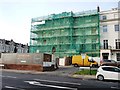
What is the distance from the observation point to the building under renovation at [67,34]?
51.2 metres

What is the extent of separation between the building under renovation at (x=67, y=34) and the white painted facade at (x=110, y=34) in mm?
1423

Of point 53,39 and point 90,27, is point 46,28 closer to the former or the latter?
point 53,39

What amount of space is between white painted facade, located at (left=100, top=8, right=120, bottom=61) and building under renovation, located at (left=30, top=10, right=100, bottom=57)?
1423 mm

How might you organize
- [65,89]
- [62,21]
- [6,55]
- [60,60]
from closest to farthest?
[65,89] → [6,55] → [60,60] → [62,21]

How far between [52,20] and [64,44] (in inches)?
330

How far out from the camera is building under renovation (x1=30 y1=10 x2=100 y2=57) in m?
51.2

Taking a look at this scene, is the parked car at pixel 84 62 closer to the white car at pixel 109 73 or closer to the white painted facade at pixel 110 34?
the white painted facade at pixel 110 34

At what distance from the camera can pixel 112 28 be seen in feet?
156

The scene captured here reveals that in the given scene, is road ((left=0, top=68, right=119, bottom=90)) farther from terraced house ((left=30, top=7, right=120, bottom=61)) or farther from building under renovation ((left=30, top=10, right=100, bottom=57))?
building under renovation ((left=30, top=10, right=100, bottom=57))

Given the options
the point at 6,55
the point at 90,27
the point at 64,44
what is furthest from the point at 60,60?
the point at 6,55

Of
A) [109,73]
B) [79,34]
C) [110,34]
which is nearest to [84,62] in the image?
[110,34]

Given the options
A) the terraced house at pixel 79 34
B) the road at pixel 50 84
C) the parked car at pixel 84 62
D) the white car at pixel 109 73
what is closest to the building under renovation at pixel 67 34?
the terraced house at pixel 79 34

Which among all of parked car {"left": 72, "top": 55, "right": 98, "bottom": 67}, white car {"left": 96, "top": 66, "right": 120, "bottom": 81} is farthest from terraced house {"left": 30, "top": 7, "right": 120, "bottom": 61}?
white car {"left": 96, "top": 66, "right": 120, "bottom": 81}

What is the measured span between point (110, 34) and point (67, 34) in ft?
39.6
